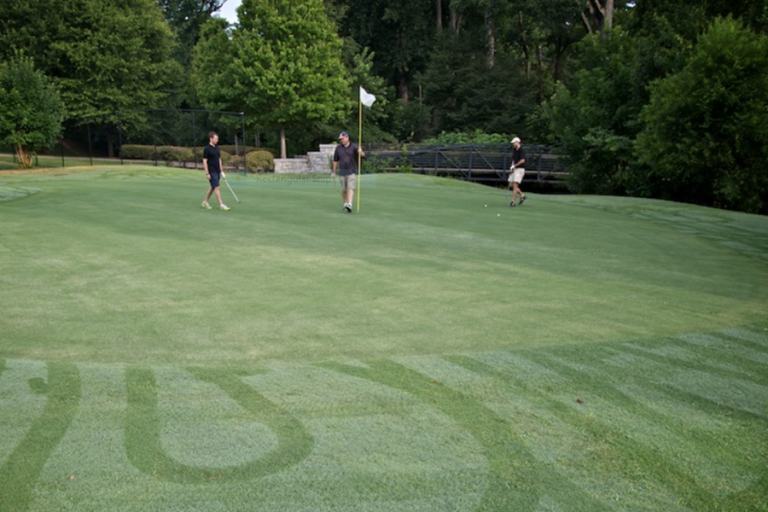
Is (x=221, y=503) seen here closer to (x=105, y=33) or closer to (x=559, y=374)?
(x=559, y=374)

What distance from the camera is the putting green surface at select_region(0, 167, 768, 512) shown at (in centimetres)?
334

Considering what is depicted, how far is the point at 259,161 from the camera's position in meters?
37.7

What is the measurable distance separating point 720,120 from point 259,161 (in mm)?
24874

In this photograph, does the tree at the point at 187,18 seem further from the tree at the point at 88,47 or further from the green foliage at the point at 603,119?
the green foliage at the point at 603,119

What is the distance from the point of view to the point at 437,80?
4656cm

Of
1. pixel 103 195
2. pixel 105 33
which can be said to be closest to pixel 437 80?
pixel 105 33

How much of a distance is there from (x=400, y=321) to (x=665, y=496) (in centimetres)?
343

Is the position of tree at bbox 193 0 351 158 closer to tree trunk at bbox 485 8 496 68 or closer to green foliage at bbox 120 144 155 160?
green foliage at bbox 120 144 155 160

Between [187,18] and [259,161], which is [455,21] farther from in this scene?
[187,18]

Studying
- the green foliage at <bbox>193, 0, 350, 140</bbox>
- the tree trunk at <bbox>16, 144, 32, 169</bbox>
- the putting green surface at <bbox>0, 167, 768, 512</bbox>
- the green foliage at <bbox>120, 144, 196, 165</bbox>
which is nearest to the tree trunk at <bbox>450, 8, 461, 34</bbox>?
the green foliage at <bbox>193, 0, 350, 140</bbox>

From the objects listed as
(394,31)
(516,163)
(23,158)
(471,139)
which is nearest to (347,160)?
(516,163)

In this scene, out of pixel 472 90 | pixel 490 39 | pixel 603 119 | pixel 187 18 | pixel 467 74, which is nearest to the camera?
pixel 603 119

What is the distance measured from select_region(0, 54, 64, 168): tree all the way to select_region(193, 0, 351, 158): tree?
40.8ft

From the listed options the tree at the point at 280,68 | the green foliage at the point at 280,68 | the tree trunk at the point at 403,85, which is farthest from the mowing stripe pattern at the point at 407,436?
the tree trunk at the point at 403,85
